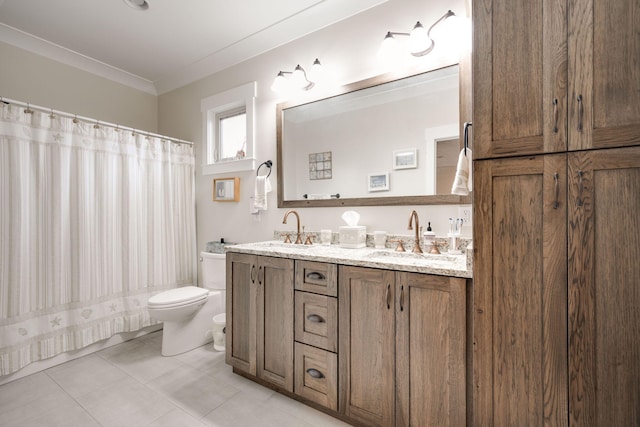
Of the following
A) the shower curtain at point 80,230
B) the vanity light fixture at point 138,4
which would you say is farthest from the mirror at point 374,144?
the shower curtain at point 80,230

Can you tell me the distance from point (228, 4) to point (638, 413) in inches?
118

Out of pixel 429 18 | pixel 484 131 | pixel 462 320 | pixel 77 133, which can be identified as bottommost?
pixel 462 320

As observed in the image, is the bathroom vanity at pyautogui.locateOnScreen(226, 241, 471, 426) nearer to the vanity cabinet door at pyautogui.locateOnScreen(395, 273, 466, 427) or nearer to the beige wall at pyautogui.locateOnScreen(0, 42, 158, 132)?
the vanity cabinet door at pyautogui.locateOnScreen(395, 273, 466, 427)

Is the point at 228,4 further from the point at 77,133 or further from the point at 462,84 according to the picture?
the point at 462,84

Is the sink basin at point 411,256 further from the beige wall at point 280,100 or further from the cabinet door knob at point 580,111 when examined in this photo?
the cabinet door knob at point 580,111

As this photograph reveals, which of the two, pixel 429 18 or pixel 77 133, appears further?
pixel 77 133

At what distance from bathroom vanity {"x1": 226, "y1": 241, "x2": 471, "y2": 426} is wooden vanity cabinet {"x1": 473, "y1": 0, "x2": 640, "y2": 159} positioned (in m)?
0.57

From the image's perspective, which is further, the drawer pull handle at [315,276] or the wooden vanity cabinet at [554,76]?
the drawer pull handle at [315,276]

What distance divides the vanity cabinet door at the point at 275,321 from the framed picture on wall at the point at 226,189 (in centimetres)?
108

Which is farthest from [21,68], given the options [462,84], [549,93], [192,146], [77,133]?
[549,93]

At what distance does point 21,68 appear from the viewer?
8.30 ft

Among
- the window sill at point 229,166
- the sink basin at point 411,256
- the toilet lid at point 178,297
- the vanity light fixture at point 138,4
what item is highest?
the vanity light fixture at point 138,4

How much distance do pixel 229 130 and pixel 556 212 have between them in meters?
2.79

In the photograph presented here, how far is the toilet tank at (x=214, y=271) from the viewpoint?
2674 mm
